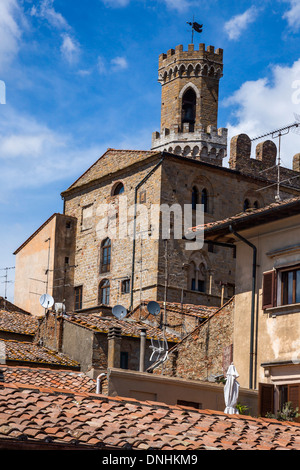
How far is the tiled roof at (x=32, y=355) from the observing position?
25792 mm

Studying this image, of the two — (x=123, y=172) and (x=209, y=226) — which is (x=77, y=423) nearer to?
(x=209, y=226)

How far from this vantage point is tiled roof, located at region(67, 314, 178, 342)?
89.7 ft

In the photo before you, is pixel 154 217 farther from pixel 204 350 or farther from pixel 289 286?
pixel 289 286

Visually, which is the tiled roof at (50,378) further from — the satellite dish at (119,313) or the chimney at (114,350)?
the satellite dish at (119,313)

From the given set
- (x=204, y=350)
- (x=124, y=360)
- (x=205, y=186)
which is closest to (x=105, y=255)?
(x=205, y=186)

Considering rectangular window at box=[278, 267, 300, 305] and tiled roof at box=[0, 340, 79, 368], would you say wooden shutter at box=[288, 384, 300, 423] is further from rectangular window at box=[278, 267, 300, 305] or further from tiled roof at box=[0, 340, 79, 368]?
tiled roof at box=[0, 340, 79, 368]

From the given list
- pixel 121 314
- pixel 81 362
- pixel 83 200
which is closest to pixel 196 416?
pixel 81 362

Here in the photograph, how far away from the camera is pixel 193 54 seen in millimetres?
51438

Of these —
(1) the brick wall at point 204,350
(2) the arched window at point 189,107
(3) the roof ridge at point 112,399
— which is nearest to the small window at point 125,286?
Result: (1) the brick wall at point 204,350

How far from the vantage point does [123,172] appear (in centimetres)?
4038

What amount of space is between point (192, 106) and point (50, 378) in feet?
101

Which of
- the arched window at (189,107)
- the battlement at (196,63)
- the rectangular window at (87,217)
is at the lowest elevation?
the rectangular window at (87,217)

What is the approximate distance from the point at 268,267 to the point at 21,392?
684 cm

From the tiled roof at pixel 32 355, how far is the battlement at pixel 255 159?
15.8 m
